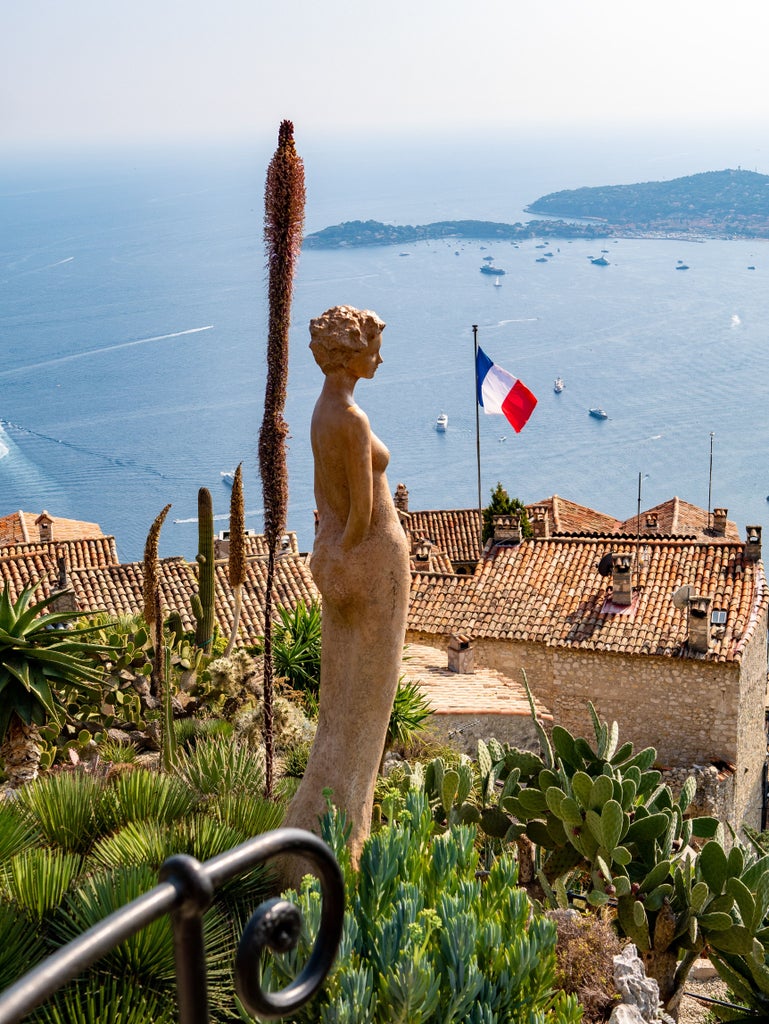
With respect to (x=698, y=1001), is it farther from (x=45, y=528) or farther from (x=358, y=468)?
(x=45, y=528)

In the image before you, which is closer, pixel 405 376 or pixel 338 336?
pixel 338 336

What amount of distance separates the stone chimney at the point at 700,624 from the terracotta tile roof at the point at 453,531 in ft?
45.5

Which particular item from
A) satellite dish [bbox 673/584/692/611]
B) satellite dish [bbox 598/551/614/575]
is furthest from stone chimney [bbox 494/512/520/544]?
satellite dish [bbox 673/584/692/611]

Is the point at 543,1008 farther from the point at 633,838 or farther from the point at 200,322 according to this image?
the point at 200,322

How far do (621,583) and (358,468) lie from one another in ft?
55.1

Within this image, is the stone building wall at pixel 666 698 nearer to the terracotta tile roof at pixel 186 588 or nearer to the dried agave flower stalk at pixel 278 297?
the terracotta tile roof at pixel 186 588

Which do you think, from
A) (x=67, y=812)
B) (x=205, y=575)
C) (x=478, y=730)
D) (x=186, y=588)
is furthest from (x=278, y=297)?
(x=186, y=588)

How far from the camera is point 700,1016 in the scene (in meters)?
8.77

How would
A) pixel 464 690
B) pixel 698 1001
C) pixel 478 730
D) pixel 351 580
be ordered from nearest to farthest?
1. pixel 351 580
2. pixel 698 1001
3. pixel 478 730
4. pixel 464 690

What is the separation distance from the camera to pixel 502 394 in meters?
30.9

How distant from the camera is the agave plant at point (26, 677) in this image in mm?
9352

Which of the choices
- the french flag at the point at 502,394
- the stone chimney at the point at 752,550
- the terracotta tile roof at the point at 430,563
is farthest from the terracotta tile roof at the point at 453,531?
the stone chimney at the point at 752,550

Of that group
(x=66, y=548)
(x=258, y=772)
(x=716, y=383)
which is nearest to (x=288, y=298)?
(x=258, y=772)

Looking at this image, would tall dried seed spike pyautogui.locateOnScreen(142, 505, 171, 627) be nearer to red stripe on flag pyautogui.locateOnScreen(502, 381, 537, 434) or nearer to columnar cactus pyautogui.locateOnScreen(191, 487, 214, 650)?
columnar cactus pyautogui.locateOnScreen(191, 487, 214, 650)
